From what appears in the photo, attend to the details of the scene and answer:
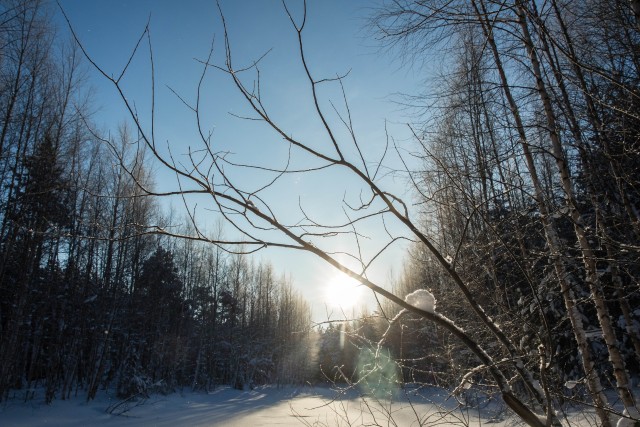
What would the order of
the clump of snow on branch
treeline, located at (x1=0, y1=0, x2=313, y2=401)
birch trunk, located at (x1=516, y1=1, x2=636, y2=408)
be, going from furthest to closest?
treeline, located at (x1=0, y1=0, x2=313, y2=401) → birch trunk, located at (x1=516, y1=1, x2=636, y2=408) → the clump of snow on branch

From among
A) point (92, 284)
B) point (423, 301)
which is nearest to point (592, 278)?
point (423, 301)

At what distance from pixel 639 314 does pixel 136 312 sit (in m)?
23.5

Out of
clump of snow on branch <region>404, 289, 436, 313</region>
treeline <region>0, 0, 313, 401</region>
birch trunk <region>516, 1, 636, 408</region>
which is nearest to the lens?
clump of snow on branch <region>404, 289, 436, 313</region>

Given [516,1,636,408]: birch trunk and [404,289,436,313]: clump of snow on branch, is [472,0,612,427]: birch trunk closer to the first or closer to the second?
[516,1,636,408]: birch trunk

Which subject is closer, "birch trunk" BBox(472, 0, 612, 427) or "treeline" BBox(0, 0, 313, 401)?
"birch trunk" BBox(472, 0, 612, 427)

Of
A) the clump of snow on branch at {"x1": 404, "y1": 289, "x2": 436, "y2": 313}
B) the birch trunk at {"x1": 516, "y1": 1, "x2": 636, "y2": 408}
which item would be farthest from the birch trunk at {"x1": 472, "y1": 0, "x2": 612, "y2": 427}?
the clump of snow on branch at {"x1": 404, "y1": 289, "x2": 436, "y2": 313}

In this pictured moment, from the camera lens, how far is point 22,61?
9.52m

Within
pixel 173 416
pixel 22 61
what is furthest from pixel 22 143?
pixel 173 416

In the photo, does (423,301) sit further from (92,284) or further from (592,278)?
(92,284)

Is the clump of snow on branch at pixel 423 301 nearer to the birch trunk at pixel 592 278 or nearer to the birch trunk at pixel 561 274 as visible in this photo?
the birch trunk at pixel 561 274

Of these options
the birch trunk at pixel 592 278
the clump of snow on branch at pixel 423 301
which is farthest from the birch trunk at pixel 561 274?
the clump of snow on branch at pixel 423 301

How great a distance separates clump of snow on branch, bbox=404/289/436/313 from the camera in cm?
105

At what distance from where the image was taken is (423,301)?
1.08 meters

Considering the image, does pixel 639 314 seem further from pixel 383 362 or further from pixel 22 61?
pixel 22 61
